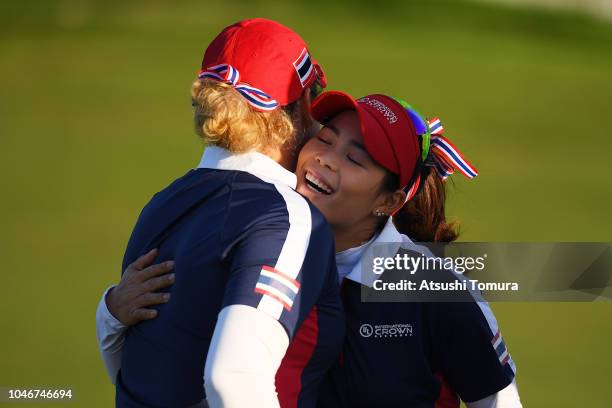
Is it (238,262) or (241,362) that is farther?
(238,262)

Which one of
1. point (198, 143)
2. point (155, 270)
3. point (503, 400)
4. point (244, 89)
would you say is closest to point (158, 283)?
point (155, 270)

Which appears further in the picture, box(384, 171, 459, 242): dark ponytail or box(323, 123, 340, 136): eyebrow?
box(384, 171, 459, 242): dark ponytail

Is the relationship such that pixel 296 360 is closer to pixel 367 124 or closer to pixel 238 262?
pixel 238 262

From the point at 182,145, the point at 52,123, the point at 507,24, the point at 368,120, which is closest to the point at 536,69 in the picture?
the point at 507,24

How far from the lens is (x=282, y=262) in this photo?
2.34m

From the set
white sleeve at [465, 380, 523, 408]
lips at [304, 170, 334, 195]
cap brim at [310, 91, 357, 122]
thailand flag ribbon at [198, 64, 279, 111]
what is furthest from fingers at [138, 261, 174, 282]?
white sleeve at [465, 380, 523, 408]

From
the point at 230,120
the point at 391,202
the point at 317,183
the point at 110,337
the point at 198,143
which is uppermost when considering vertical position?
the point at 230,120

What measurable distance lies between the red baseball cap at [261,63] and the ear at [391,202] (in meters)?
0.47

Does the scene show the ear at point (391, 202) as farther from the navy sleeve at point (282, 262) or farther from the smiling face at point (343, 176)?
the navy sleeve at point (282, 262)

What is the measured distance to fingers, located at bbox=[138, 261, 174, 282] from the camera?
2.56 meters

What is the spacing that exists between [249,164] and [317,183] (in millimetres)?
412

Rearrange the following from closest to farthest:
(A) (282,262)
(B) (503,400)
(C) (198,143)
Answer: (A) (282,262) < (B) (503,400) < (C) (198,143)

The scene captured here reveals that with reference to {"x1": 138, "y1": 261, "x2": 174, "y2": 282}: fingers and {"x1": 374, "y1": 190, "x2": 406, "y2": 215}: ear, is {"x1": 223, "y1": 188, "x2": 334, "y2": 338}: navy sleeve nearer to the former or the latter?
{"x1": 138, "y1": 261, "x2": 174, "y2": 282}: fingers

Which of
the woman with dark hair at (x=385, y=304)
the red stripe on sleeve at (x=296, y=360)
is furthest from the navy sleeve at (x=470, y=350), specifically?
the red stripe on sleeve at (x=296, y=360)
